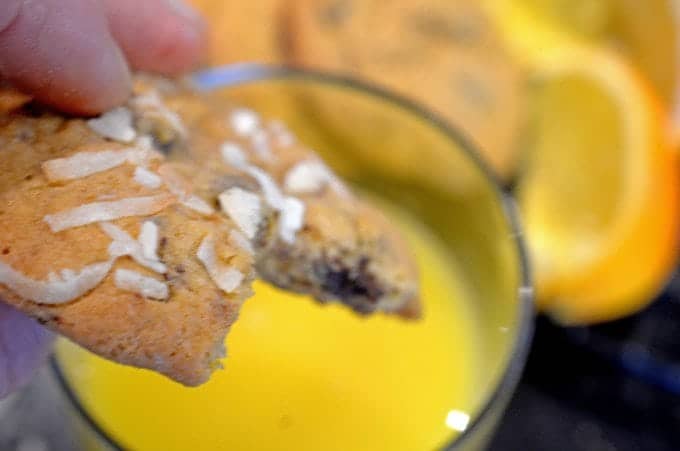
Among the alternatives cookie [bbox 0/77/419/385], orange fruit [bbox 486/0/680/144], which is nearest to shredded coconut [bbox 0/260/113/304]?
cookie [bbox 0/77/419/385]

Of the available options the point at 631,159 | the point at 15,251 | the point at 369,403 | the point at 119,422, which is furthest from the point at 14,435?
the point at 631,159

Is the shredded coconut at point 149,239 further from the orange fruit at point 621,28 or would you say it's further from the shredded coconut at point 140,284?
the orange fruit at point 621,28

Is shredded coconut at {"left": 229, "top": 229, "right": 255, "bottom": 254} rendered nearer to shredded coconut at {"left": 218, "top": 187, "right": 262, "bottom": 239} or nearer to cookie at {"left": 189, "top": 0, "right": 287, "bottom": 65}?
shredded coconut at {"left": 218, "top": 187, "right": 262, "bottom": 239}

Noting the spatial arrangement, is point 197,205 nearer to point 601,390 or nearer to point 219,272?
point 219,272

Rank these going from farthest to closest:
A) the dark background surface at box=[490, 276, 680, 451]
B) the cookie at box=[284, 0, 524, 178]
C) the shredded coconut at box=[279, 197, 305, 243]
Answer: the cookie at box=[284, 0, 524, 178] → the dark background surface at box=[490, 276, 680, 451] → the shredded coconut at box=[279, 197, 305, 243]

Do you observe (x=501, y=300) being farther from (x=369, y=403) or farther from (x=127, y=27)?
(x=127, y=27)
